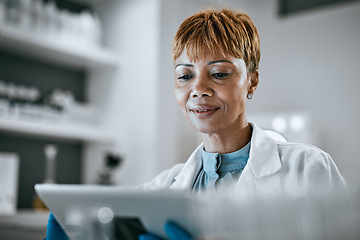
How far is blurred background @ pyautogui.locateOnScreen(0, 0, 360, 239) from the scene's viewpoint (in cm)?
297

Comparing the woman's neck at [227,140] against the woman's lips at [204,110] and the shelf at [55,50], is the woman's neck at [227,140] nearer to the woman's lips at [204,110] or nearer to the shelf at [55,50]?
the woman's lips at [204,110]

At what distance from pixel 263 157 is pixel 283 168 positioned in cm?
5

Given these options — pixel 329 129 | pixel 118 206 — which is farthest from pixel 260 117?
pixel 118 206

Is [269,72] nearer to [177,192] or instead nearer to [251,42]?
[251,42]

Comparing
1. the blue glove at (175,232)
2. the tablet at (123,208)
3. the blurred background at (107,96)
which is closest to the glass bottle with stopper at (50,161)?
the blurred background at (107,96)

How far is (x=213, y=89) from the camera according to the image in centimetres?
118

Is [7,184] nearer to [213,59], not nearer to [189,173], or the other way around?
[189,173]

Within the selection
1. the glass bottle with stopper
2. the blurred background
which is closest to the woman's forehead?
the blurred background

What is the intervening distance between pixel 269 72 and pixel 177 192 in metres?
3.66

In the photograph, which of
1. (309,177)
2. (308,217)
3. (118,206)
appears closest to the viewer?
(308,217)

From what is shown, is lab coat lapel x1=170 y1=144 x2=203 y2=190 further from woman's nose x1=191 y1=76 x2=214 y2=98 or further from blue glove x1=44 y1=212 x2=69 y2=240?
blue glove x1=44 y1=212 x2=69 y2=240

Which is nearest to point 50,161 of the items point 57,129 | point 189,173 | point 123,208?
point 57,129

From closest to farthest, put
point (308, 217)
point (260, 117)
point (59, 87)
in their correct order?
point (308, 217) → point (59, 87) → point (260, 117)

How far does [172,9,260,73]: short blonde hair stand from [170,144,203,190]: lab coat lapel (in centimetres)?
28
